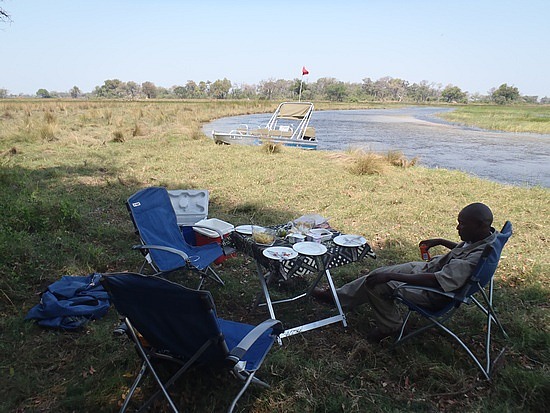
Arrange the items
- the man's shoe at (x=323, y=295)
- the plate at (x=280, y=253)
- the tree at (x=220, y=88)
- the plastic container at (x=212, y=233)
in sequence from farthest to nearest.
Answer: the tree at (x=220, y=88)
the plastic container at (x=212, y=233)
the man's shoe at (x=323, y=295)
the plate at (x=280, y=253)

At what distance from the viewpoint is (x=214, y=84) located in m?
108

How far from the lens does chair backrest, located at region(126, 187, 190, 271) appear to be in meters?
3.68

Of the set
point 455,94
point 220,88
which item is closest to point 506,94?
point 455,94

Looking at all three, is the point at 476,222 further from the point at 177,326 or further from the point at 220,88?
the point at 220,88

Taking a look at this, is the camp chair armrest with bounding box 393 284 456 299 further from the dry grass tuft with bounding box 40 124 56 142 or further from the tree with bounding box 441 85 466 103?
the tree with bounding box 441 85 466 103

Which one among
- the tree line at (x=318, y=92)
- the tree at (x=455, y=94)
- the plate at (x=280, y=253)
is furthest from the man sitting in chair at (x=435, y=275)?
the tree at (x=455, y=94)

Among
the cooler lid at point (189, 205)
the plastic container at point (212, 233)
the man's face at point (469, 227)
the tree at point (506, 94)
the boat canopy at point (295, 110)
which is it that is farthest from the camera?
the tree at point (506, 94)

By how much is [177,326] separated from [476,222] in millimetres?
2156

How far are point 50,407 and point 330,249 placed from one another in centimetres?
222

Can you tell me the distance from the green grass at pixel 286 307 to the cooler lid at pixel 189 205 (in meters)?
0.72

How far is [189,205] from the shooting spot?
16.5ft

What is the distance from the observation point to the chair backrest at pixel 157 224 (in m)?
3.68

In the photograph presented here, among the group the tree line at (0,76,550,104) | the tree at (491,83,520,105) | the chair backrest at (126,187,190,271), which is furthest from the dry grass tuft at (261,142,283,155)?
the tree at (491,83,520,105)

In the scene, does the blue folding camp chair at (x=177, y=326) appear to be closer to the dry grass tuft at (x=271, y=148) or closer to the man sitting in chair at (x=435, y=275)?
the man sitting in chair at (x=435, y=275)
